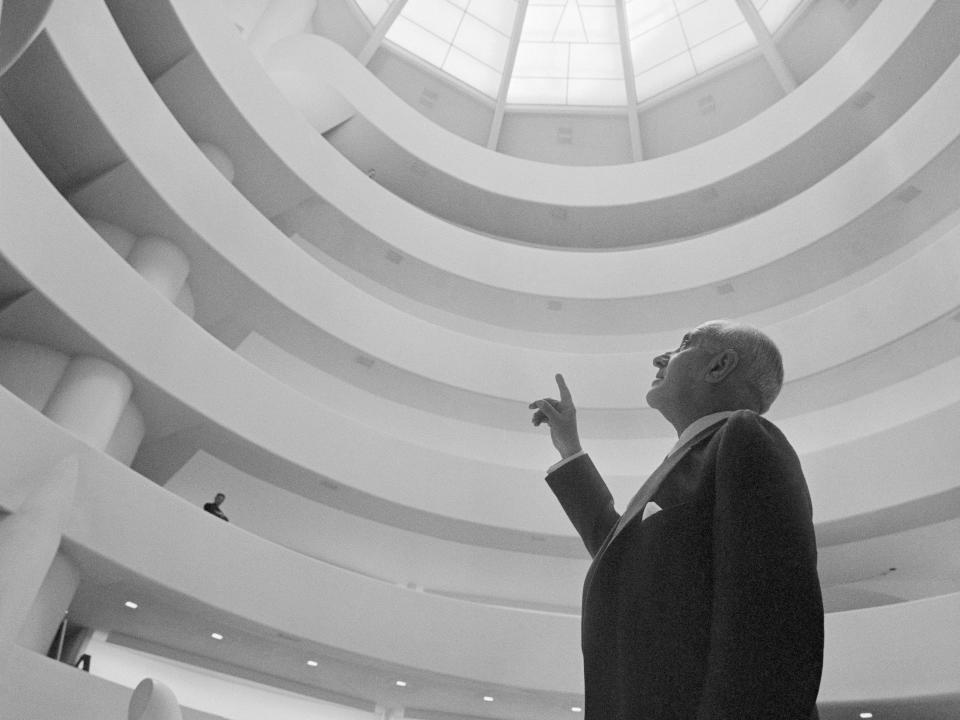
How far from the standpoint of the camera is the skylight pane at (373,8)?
24.5 metres

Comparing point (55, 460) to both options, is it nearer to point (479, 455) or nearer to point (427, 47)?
point (479, 455)

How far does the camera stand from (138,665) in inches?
641

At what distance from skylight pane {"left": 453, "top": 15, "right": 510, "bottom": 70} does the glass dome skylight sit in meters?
0.03

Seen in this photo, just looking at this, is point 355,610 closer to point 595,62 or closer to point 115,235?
point 115,235

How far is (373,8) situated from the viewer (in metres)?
24.7

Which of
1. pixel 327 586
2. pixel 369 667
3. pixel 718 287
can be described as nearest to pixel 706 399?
pixel 327 586

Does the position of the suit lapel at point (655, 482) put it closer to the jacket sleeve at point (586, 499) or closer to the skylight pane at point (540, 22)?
the jacket sleeve at point (586, 499)

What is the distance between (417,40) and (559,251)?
7829mm

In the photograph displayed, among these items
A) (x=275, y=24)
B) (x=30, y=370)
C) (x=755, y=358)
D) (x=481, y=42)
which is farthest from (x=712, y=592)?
(x=481, y=42)

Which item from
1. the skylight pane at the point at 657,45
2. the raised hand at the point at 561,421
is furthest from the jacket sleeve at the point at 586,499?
the skylight pane at the point at 657,45

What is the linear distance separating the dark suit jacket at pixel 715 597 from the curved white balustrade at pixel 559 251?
1709cm

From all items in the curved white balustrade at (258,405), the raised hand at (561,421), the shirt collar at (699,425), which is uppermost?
the curved white balustrade at (258,405)

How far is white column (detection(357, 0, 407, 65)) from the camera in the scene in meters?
24.5

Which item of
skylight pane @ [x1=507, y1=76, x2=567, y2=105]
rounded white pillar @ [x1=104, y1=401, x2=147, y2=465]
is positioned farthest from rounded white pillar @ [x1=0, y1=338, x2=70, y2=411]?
skylight pane @ [x1=507, y1=76, x2=567, y2=105]
